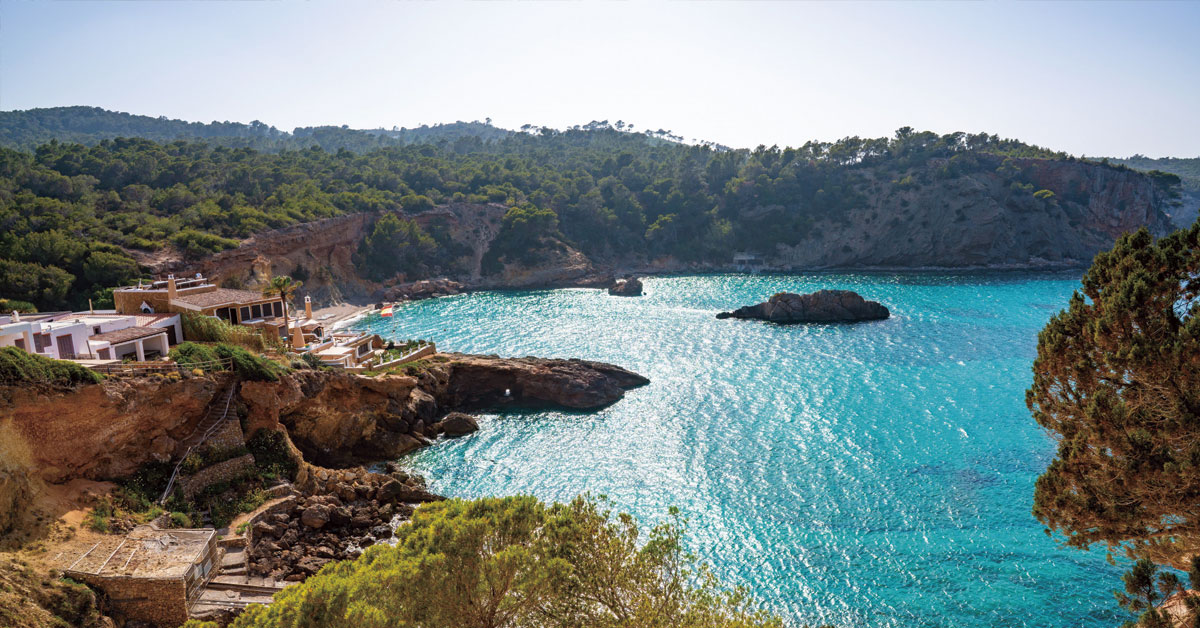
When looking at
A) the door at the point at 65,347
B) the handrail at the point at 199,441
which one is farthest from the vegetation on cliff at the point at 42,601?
the door at the point at 65,347

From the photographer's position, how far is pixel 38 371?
2408cm

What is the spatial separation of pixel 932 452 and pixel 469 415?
99.2 feet

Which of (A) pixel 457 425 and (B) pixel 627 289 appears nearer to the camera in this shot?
(A) pixel 457 425

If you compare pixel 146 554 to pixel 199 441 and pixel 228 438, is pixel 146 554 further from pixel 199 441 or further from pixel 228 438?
pixel 228 438

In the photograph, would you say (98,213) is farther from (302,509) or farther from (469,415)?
(302,509)

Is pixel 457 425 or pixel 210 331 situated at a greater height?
pixel 210 331

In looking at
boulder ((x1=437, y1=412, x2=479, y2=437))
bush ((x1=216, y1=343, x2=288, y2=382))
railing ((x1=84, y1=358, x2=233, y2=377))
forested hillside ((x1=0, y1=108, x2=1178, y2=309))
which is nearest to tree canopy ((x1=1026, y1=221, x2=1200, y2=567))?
bush ((x1=216, y1=343, x2=288, y2=382))

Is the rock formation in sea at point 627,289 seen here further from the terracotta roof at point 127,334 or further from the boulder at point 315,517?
the boulder at point 315,517

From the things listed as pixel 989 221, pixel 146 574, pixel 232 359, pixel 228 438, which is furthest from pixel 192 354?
pixel 989 221

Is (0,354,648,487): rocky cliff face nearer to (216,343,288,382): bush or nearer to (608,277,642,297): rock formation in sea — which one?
(216,343,288,382): bush

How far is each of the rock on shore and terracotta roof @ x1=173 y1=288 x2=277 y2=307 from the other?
53.5 metres

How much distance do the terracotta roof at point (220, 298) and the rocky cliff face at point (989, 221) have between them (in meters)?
95.1

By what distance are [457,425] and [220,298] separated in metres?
17.0

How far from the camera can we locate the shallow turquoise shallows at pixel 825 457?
2638 centimetres
